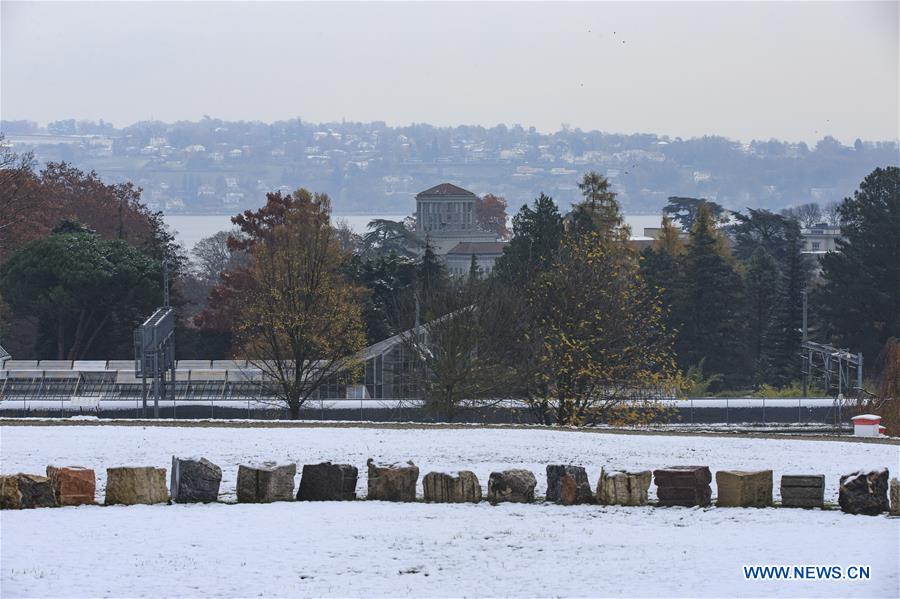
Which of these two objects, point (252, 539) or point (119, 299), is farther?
point (119, 299)

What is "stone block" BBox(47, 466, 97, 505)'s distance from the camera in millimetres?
24141

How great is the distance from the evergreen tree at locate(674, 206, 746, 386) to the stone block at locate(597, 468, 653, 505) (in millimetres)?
58497

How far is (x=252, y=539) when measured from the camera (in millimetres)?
21719

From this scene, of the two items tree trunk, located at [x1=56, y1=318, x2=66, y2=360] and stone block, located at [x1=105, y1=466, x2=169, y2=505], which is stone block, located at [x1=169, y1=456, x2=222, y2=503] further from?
tree trunk, located at [x1=56, y1=318, x2=66, y2=360]

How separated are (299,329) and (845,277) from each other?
136 feet

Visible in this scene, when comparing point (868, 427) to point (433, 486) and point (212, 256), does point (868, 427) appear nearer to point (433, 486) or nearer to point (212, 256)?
point (433, 486)

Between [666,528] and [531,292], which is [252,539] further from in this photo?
[531,292]

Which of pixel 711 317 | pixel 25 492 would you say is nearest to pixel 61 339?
pixel 711 317

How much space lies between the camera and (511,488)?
24.7 meters

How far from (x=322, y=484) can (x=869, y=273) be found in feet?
200

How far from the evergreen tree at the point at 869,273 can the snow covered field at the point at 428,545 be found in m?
52.4

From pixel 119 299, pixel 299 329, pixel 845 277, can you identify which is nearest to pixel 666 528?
pixel 299 329

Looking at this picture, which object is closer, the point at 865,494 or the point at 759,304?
the point at 865,494

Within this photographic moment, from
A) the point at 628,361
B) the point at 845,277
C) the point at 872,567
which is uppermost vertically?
the point at 845,277
